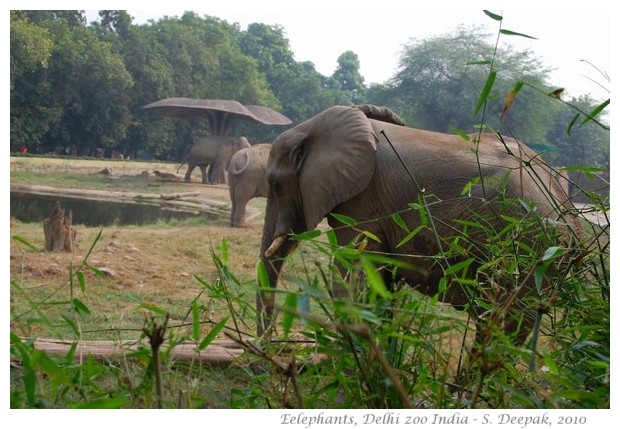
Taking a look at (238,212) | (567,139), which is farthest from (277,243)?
(567,139)

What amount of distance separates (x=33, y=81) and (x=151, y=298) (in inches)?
341

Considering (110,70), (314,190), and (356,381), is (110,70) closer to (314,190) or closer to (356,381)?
(314,190)

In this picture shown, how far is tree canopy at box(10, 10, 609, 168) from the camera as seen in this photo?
1193cm

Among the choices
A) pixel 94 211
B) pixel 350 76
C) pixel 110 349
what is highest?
pixel 350 76

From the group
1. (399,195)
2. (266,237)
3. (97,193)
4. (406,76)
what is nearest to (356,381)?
(399,195)

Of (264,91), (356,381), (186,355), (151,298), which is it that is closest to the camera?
(356,381)

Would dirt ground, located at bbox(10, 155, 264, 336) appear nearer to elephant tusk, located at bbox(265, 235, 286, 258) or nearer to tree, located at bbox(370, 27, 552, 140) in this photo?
elephant tusk, located at bbox(265, 235, 286, 258)

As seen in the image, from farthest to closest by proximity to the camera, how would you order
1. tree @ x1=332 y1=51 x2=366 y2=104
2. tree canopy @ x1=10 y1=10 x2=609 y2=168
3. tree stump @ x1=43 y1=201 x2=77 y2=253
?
tree @ x1=332 y1=51 x2=366 y2=104, tree canopy @ x1=10 y1=10 x2=609 y2=168, tree stump @ x1=43 y1=201 x2=77 y2=253

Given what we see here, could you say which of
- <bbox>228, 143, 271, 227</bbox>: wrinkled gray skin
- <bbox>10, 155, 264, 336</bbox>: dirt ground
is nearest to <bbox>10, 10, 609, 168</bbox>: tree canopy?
<bbox>228, 143, 271, 227</bbox>: wrinkled gray skin

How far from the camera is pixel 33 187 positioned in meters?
11.4

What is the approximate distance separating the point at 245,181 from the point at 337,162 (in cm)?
638

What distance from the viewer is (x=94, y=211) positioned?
33.3 feet

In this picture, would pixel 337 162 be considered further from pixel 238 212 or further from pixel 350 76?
pixel 350 76

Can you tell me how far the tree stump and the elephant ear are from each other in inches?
140
